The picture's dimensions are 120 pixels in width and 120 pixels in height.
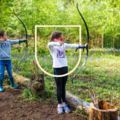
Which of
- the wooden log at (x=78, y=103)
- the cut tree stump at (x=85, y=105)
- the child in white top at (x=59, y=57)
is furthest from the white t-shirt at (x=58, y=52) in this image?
the wooden log at (x=78, y=103)

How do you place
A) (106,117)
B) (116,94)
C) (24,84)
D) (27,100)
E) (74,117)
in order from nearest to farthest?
(106,117) → (74,117) → (27,100) → (116,94) → (24,84)

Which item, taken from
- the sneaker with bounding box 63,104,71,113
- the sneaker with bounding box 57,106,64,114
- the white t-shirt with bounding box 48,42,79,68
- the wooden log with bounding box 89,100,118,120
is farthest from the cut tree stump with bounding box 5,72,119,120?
the white t-shirt with bounding box 48,42,79,68

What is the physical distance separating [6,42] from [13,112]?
1418mm

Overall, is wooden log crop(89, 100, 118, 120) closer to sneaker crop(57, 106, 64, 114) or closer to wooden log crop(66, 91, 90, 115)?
wooden log crop(66, 91, 90, 115)

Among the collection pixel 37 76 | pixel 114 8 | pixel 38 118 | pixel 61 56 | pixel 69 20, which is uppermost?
pixel 114 8

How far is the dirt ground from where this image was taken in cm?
210

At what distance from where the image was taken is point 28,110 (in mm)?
2307

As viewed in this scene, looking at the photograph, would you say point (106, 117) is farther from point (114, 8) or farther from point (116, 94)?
point (114, 8)

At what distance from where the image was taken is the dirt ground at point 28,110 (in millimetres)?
2098

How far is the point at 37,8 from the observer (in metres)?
6.35

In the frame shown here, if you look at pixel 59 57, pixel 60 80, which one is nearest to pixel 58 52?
pixel 59 57

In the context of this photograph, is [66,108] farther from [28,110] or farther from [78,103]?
[28,110]

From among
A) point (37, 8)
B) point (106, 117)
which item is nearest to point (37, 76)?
point (106, 117)

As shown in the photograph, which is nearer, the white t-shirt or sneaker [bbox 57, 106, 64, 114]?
the white t-shirt
